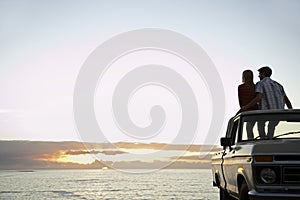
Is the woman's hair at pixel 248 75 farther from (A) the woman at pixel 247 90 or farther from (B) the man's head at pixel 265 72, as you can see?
(B) the man's head at pixel 265 72

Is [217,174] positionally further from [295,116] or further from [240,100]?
[295,116]

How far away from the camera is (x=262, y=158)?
7.95m

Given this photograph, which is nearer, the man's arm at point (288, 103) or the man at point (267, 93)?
the man at point (267, 93)

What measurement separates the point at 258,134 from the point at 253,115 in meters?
0.51

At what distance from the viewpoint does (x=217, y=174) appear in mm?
12164

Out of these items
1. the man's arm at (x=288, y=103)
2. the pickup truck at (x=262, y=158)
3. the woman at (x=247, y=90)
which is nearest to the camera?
the pickup truck at (x=262, y=158)

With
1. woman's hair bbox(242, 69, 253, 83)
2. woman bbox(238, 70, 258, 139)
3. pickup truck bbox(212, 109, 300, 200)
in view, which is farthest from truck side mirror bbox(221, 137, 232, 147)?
woman's hair bbox(242, 69, 253, 83)

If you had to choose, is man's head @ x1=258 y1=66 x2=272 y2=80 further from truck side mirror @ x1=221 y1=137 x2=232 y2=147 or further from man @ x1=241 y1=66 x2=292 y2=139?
truck side mirror @ x1=221 y1=137 x2=232 y2=147

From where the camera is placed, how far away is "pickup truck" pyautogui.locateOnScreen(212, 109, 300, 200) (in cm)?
779

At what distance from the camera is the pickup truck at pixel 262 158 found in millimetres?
7789

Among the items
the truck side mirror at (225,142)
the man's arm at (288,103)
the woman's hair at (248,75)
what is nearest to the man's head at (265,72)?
the woman's hair at (248,75)

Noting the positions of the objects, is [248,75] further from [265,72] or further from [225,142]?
[225,142]

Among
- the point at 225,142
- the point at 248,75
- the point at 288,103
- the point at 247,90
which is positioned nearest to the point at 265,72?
the point at 248,75

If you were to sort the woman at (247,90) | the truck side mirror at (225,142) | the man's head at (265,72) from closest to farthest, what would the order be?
1. the truck side mirror at (225,142)
2. the man's head at (265,72)
3. the woman at (247,90)
